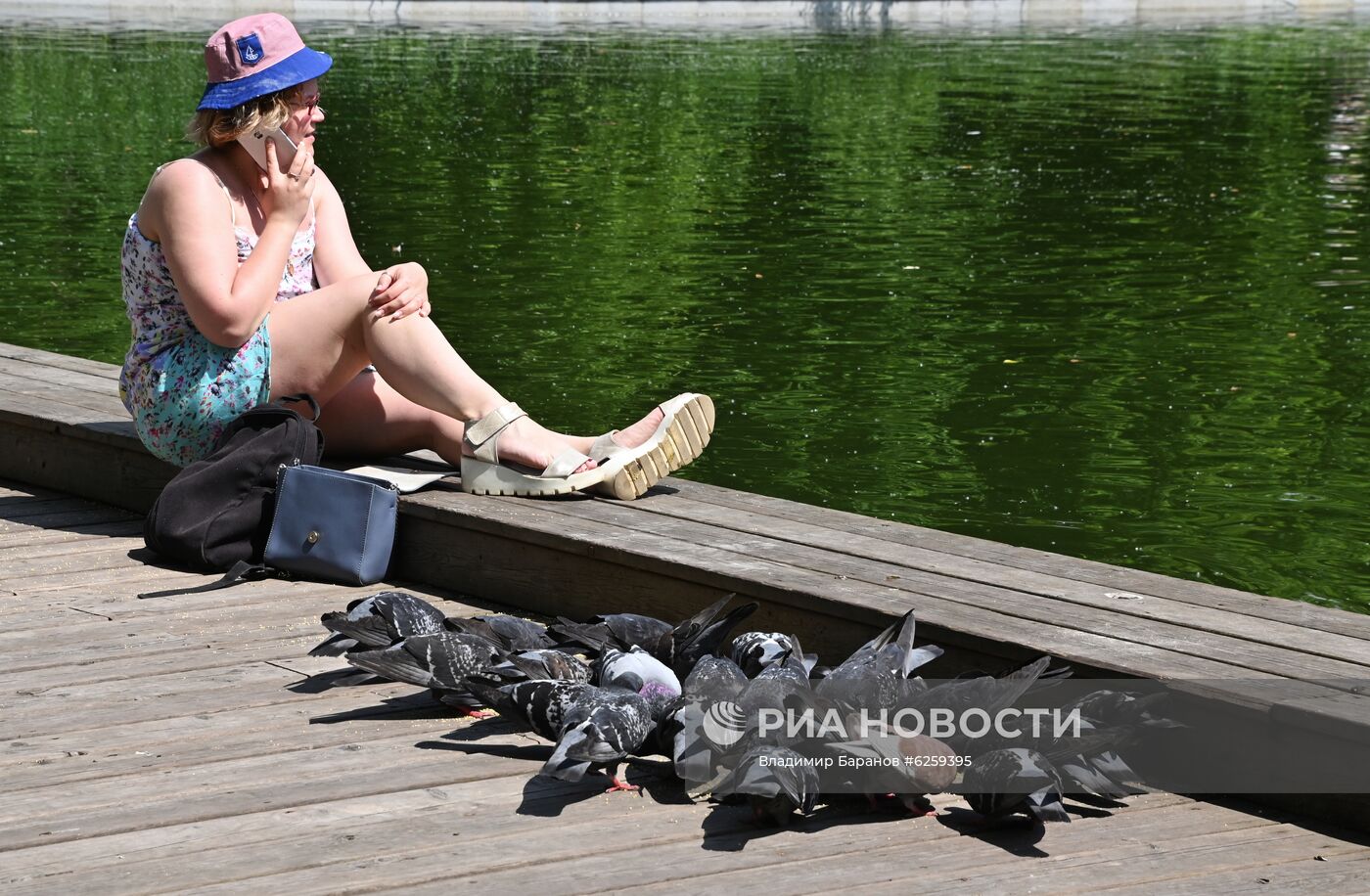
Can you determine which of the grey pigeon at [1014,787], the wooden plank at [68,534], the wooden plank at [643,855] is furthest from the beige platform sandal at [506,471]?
the grey pigeon at [1014,787]

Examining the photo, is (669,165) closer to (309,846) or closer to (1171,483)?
(1171,483)

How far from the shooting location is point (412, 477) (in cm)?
479

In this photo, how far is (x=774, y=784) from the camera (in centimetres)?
307

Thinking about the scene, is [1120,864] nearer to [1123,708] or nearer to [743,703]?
[1123,708]

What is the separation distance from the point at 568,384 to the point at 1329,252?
6.45m

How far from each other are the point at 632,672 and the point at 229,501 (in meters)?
1.50

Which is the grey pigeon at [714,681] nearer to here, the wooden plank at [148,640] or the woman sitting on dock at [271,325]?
the wooden plank at [148,640]

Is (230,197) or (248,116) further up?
(248,116)

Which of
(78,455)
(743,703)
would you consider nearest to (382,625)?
(743,703)

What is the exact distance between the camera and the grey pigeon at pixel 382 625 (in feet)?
12.7

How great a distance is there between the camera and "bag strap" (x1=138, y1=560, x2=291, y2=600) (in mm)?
4500

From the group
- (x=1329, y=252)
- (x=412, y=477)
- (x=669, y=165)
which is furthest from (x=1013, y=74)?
(x=412, y=477)

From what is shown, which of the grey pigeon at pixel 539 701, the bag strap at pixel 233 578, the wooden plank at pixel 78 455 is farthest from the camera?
the wooden plank at pixel 78 455

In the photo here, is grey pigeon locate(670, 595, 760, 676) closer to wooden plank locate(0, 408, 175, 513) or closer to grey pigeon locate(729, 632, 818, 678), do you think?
grey pigeon locate(729, 632, 818, 678)
